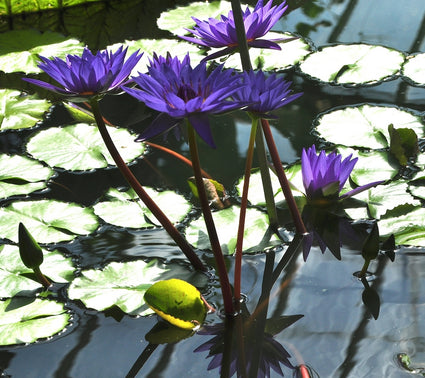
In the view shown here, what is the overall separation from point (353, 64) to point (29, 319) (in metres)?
1.43

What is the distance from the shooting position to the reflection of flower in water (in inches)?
44.8

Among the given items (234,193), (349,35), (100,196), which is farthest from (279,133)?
(349,35)

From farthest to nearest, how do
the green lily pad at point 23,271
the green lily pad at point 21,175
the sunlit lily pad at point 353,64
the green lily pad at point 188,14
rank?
1. the green lily pad at point 188,14
2. the sunlit lily pad at point 353,64
3. the green lily pad at point 21,175
4. the green lily pad at point 23,271

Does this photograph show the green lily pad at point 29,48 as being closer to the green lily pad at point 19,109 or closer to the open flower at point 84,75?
the green lily pad at point 19,109

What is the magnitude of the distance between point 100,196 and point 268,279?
1.82 feet

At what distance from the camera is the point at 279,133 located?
188cm

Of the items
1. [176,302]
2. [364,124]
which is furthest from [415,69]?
[176,302]

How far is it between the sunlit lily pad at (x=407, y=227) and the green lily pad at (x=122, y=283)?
0.48 meters

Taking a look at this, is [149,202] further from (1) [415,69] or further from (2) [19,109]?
(1) [415,69]

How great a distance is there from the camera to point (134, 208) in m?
1.60

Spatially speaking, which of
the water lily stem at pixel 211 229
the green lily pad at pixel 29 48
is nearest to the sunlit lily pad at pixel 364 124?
the water lily stem at pixel 211 229

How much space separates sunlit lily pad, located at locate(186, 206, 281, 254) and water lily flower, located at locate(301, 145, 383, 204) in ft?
0.47

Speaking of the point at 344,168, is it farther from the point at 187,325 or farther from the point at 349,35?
the point at 349,35

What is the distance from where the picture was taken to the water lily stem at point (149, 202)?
124cm
